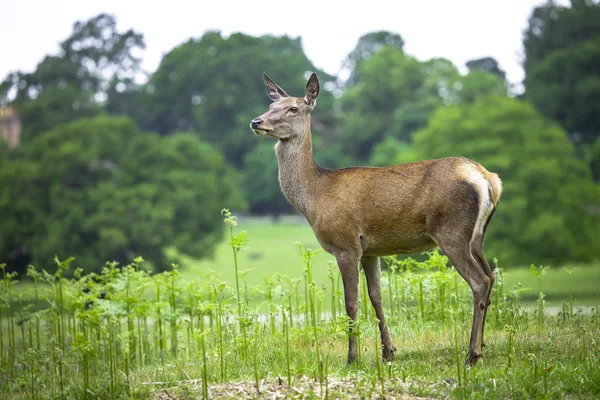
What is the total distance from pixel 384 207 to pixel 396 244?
358mm

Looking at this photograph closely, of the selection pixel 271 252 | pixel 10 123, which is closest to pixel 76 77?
pixel 10 123

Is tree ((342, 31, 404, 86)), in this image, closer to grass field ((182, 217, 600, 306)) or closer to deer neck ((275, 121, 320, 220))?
grass field ((182, 217, 600, 306))

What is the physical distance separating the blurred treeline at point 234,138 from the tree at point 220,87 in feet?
0.38

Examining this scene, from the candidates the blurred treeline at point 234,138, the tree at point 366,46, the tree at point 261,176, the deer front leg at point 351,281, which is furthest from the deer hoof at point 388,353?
the tree at point 366,46

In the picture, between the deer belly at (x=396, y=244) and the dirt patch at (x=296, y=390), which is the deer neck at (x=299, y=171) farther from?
the dirt patch at (x=296, y=390)

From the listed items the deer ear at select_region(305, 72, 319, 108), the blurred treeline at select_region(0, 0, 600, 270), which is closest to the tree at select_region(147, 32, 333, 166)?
the blurred treeline at select_region(0, 0, 600, 270)

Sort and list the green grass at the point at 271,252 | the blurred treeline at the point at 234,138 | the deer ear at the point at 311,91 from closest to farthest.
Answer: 1. the deer ear at the point at 311,91
2. the blurred treeline at the point at 234,138
3. the green grass at the point at 271,252

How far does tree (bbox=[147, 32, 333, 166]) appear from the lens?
60469 mm

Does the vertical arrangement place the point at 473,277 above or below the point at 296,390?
above

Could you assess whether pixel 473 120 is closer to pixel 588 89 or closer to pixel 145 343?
pixel 588 89

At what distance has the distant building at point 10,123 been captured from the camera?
5372 centimetres

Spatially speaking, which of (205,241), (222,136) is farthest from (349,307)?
(222,136)

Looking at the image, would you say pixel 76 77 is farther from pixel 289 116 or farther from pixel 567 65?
pixel 289 116

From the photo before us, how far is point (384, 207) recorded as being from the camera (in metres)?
7.16
